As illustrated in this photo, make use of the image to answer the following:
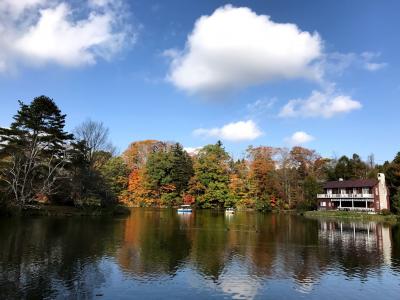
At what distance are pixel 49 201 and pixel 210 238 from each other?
3240cm

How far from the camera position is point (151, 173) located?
9975 cm

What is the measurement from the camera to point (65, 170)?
57.3 metres

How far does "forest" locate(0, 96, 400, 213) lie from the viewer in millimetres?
52750

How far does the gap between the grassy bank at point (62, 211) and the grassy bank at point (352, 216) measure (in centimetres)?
3785

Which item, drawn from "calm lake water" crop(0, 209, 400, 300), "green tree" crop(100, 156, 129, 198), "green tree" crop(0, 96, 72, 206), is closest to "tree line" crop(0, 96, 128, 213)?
"green tree" crop(0, 96, 72, 206)

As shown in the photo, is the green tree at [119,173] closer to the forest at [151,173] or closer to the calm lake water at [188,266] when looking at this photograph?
the forest at [151,173]

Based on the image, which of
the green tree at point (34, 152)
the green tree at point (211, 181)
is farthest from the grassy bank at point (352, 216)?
the green tree at point (34, 152)

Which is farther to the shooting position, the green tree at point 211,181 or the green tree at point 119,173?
the green tree at point 119,173

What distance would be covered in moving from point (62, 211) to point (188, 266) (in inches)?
1450

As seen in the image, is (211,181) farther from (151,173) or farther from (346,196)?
(346,196)

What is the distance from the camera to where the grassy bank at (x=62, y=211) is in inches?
1948

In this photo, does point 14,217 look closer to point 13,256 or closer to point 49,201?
point 49,201

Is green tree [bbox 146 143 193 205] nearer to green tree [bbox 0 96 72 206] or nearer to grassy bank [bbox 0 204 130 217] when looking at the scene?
grassy bank [bbox 0 204 130 217]

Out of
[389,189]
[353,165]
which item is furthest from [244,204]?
[389,189]
